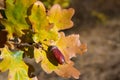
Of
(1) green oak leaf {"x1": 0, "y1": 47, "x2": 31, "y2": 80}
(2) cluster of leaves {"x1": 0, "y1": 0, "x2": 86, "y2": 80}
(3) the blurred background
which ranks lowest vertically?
(3) the blurred background

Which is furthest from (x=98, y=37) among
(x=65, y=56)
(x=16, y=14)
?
(x=16, y=14)

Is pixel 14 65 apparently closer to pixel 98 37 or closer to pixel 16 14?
pixel 16 14

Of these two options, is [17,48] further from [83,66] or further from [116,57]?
[116,57]

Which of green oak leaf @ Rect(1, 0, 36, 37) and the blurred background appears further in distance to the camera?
the blurred background

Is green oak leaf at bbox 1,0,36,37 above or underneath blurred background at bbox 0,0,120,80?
above

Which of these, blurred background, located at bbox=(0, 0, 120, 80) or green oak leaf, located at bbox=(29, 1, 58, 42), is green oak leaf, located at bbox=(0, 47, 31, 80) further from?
blurred background, located at bbox=(0, 0, 120, 80)

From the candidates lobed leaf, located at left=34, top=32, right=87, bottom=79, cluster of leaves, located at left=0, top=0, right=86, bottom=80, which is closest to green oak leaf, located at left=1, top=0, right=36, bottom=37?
cluster of leaves, located at left=0, top=0, right=86, bottom=80

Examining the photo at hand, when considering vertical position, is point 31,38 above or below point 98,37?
above
